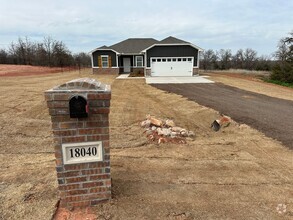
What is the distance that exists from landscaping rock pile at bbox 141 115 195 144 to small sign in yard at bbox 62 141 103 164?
2548mm

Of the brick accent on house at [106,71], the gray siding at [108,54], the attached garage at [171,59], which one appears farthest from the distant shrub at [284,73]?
the gray siding at [108,54]

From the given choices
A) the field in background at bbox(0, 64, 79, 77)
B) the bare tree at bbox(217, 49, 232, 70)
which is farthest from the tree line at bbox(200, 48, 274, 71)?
the field in background at bbox(0, 64, 79, 77)

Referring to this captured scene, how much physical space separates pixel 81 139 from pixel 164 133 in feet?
10.1

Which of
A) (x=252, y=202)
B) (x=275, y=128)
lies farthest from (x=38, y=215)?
(x=275, y=128)

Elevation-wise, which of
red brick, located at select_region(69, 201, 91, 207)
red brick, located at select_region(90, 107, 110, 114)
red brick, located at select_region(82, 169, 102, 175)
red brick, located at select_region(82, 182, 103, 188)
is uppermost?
red brick, located at select_region(90, 107, 110, 114)

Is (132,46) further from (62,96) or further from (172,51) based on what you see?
(62,96)

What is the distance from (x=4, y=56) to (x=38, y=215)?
59572 mm

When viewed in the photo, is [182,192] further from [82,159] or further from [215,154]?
[215,154]

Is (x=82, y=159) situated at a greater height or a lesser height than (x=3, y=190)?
greater

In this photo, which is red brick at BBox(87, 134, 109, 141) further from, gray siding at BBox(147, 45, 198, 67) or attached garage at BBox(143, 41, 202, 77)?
gray siding at BBox(147, 45, 198, 67)

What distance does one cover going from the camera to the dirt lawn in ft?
8.50

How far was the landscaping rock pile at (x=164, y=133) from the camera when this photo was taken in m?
5.07

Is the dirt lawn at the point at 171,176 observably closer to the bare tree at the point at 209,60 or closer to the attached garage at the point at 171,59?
the attached garage at the point at 171,59

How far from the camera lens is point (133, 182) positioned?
3176 millimetres
